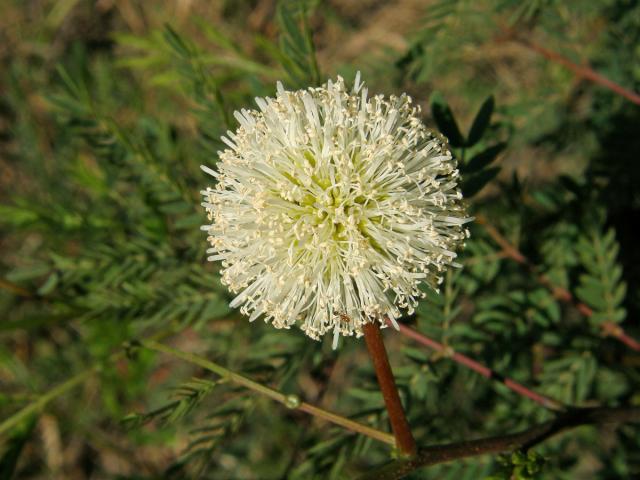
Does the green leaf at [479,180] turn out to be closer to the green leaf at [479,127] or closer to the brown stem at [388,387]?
the green leaf at [479,127]

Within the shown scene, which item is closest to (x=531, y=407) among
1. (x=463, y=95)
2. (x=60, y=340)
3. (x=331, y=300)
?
(x=331, y=300)

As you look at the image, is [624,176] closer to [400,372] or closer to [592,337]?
[592,337]

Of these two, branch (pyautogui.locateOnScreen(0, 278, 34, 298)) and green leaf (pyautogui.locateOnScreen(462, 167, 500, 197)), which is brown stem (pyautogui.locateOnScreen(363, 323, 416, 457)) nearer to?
green leaf (pyautogui.locateOnScreen(462, 167, 500, 197))

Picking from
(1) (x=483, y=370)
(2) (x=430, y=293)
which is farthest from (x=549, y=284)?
(2) (x=430, y=293)

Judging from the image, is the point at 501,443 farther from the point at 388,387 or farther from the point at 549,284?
the point at 549,284

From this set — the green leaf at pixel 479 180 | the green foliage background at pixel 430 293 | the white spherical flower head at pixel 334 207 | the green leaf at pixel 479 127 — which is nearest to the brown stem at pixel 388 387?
the white spherical flower head at pixel 334 207
